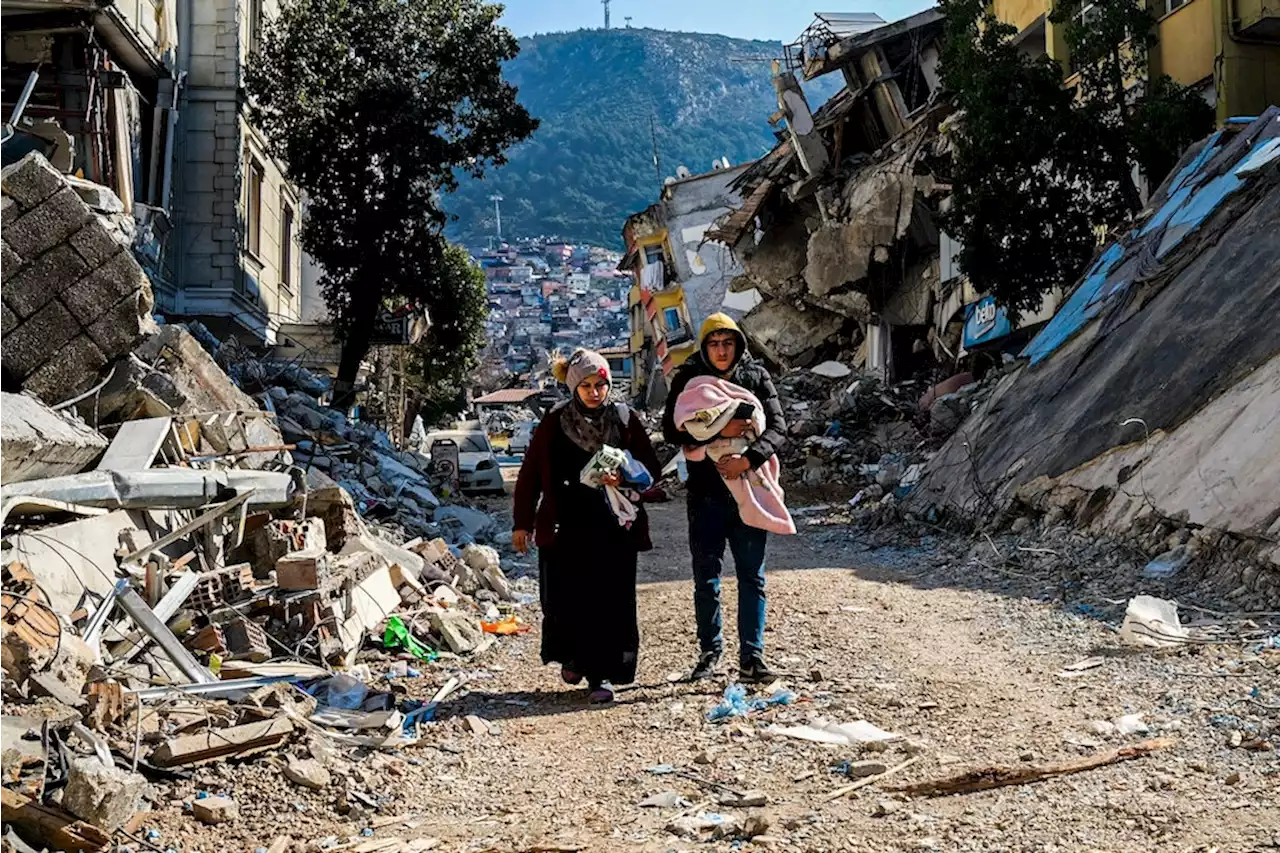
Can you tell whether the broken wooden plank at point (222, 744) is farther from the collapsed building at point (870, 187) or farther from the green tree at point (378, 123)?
the collapsed building at point (870, 187)

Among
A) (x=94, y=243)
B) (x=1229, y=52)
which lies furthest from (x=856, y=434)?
(x=94, y=243)

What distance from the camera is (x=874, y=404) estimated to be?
22.7m

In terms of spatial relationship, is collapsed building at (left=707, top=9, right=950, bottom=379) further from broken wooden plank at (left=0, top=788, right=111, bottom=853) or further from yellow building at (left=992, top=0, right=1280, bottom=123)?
broken wooden plank at (left=0, top=788, right=111, bottom=853)

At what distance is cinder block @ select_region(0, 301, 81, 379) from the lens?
26.3ft

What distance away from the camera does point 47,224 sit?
8.03m

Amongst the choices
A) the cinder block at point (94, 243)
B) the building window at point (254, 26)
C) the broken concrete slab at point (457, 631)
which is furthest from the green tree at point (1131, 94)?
the building window at point (254, 26)

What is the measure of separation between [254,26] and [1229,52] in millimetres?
15359

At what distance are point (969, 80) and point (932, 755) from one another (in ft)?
44.3

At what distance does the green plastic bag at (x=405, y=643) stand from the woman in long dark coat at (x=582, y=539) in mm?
1639

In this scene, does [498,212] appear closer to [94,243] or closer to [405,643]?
[94,243]

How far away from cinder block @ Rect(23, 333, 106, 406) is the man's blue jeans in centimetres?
483

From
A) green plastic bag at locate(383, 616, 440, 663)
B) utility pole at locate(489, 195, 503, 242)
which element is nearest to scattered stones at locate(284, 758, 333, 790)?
green plastic bag at locate(383, 616, 440, 663)

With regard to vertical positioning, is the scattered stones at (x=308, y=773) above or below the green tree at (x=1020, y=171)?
below

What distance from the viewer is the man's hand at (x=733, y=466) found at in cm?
555
